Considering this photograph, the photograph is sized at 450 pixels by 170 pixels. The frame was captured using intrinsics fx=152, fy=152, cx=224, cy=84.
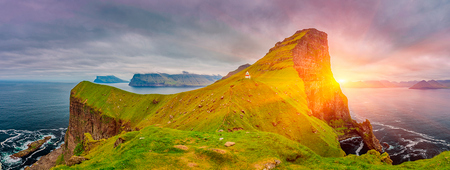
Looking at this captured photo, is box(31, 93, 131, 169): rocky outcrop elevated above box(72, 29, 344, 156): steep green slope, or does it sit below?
below

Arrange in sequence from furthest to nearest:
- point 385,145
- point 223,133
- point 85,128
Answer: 1. point 85,128
2. point 385,145
3. point 223,133

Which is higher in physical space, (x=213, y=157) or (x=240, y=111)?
(x=240, y=111)

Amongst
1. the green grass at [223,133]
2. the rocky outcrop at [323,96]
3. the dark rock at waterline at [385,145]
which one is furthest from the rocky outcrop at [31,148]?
the dark rock at waterline at [385,145]

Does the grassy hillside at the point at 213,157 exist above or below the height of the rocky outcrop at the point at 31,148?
above

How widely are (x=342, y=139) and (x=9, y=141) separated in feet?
704

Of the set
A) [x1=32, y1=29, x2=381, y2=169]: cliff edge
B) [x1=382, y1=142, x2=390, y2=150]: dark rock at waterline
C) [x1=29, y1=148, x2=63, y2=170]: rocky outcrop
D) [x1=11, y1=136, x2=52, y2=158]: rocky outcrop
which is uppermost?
[x1=32, y1=29, x2=381, y2=169]: cliff edge

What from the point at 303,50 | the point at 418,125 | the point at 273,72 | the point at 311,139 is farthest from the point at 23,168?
the point at 418,125

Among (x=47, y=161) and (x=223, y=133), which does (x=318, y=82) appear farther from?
(x=47, y=161)

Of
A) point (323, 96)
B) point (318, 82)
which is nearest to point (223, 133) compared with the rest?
point (323, 96)

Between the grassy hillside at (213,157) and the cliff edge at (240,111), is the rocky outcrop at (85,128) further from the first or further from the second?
the grassy hillside at (213,157)

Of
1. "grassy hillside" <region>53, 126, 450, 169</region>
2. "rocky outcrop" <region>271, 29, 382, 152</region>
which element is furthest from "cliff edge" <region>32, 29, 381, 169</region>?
"grassy hillside" <region>53, 126, 450, 169</region>

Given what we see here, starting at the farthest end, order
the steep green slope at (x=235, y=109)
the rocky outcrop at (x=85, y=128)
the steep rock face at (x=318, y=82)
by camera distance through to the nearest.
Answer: the steep rock face at (x=318, y=82), the rocky outcrop at (x=85, y=128), the steep green slope at (x=235, y=109)

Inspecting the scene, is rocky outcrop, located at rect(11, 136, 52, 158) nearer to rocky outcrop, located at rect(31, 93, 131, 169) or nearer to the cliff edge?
rocky outcrop, located at rect(31, 93, 131, 169)

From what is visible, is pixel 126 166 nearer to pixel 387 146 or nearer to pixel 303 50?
pixel 387 146
